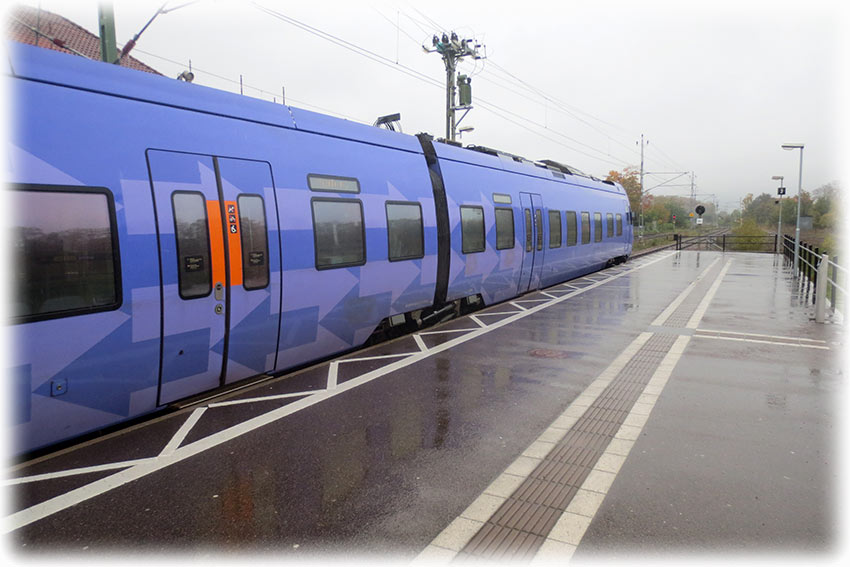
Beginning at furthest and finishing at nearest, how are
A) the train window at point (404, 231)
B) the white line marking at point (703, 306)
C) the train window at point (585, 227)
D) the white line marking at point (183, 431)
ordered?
the train window at point (585, 227)
the white line marking at point (703, 306)
the train window at point (404, 231)
the white line marking at point (183, 431)

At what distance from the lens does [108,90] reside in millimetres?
4613

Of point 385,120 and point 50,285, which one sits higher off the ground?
point 385,120

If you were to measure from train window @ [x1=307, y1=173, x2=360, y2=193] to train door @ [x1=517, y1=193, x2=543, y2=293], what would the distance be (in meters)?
6.44

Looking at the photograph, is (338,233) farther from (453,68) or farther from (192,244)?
(453,68)

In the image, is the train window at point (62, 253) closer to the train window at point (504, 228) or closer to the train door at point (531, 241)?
the train window at point (504, 228)

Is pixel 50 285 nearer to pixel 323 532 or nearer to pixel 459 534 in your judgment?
pixel 323 532

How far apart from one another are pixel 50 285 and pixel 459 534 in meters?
3.52

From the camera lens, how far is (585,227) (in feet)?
58.3

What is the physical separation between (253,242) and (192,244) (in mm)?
715

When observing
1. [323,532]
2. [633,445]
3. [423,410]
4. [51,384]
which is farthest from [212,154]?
[633,445]

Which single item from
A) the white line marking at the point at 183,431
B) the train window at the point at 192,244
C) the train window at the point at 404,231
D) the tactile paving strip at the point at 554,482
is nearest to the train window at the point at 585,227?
the train window at the point at 404,231

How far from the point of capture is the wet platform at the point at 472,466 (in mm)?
3340

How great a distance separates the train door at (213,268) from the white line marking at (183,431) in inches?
8.7

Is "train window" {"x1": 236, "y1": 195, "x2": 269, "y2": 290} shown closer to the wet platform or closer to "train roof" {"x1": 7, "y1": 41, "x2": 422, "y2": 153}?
"train roof" {"x1": 7, "y1": 41, "x2": 422, "y2": 153}
